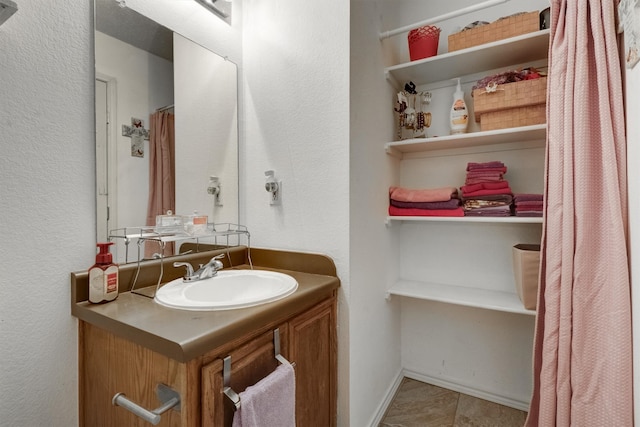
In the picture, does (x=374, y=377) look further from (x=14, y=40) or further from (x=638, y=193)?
(x=14, y=40)

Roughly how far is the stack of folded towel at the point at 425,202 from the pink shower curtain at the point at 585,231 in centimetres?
43

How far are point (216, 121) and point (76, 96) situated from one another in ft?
1.93

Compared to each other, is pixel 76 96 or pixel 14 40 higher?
pixel 14 40

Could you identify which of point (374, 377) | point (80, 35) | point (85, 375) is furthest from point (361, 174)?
point (85, 375)

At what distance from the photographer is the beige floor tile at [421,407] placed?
158 cm

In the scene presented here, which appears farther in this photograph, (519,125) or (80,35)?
(519,125)

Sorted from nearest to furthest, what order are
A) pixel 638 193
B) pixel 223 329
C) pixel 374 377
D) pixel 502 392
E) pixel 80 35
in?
pixel 223 329 → pixel 638 193 → pixel 80 35 → pixel 374 377 → pixel 502 392

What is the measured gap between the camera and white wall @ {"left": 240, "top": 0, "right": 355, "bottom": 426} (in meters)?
1.33

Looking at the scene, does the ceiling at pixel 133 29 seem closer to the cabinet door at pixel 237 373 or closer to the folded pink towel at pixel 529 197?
the cabinet door at pixel 237 373

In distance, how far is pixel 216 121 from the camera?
152cm

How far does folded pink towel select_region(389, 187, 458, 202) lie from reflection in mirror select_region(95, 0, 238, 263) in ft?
2.88

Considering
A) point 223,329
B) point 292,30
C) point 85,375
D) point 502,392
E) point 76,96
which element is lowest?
point 502,392

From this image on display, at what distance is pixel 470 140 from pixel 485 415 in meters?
1.45

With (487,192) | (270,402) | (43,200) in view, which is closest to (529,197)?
(487,192)
